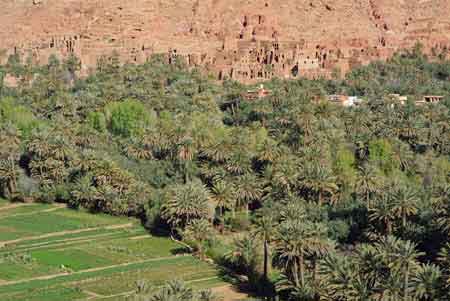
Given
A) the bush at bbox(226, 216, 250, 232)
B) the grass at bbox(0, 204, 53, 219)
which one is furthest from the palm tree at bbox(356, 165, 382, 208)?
the grass at bbox(0, 204, 53, 219)

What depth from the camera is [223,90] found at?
305 ft

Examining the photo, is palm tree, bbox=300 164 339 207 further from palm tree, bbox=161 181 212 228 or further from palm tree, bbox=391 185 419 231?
palm tree, bbox=391 185 419 231

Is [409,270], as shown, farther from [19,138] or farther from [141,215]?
[19,138]

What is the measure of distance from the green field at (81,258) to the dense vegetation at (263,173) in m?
1.79

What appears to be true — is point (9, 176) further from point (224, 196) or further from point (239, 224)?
point (239, 224)

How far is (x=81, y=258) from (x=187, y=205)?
21.9 feet

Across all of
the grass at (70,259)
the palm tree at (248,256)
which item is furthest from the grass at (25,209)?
the palm tree at (248,256)

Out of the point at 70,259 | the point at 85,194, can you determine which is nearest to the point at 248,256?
the point at 70,259

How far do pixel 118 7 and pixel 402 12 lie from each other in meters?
44.3

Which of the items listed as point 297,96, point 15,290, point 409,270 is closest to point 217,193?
point 15,290

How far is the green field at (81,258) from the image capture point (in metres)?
40.2

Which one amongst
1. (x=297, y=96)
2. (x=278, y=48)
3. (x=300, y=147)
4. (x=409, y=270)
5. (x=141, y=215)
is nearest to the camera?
(x=409, y=270)

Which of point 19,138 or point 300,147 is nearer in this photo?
point 300,147

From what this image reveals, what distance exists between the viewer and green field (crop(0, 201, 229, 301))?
40219 mm
